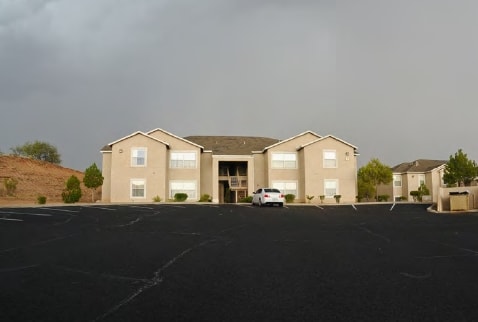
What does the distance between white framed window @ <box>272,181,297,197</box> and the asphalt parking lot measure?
2930 cm

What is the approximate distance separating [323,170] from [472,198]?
16.4 meters

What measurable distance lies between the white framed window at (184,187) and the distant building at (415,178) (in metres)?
30.0

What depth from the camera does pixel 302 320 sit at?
536 cm

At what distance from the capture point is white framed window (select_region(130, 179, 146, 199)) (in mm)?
41094

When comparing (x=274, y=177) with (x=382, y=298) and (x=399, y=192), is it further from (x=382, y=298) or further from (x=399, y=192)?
(x=382, y=298)

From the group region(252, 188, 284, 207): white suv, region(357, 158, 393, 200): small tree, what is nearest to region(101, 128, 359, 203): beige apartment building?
region(357, 158, 393, 200): small tree

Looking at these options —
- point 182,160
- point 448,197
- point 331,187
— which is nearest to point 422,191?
point 331,187

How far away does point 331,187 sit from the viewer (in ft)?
142

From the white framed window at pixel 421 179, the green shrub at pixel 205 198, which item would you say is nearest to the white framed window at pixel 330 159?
the green shrub at pixel 205 198

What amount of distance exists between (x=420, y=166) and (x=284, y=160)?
26.9 meters

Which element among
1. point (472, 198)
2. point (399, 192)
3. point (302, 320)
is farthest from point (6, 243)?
point (399, 192)

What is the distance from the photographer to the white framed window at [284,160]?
44406mm

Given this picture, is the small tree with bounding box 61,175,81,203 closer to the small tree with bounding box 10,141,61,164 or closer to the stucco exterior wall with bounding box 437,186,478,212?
the stucco exterior wall with bounding box 437,186,478,212

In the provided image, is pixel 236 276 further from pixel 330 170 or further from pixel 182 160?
pixel 330 170
